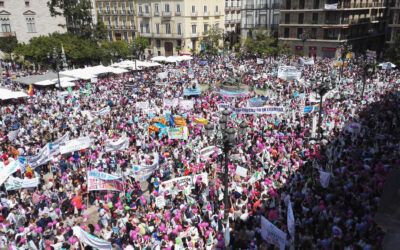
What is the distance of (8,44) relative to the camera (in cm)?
5253

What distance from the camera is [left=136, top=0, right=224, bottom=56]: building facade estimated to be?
58281 mm

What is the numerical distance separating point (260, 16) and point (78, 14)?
30.5 m

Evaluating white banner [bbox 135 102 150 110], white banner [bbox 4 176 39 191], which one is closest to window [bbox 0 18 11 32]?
white banner [bbox 135 102 150 110]

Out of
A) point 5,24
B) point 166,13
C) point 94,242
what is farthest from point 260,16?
point 94,242

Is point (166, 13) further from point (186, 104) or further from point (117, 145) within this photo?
point (117, 145)

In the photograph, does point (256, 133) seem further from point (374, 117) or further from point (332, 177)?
point (374, 117)

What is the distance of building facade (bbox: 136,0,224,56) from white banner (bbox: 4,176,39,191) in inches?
1859

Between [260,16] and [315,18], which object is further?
[260,16]

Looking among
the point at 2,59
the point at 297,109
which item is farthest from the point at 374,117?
the point at 2,59

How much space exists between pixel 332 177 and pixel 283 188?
2350 millimetres

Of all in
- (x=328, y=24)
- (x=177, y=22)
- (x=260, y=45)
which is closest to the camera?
(x=328, y=24)

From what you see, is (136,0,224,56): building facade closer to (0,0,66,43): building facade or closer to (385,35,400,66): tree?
(0,0,66,43): building facade

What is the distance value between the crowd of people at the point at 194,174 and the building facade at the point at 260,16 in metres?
33.6

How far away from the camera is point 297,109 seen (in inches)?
949
